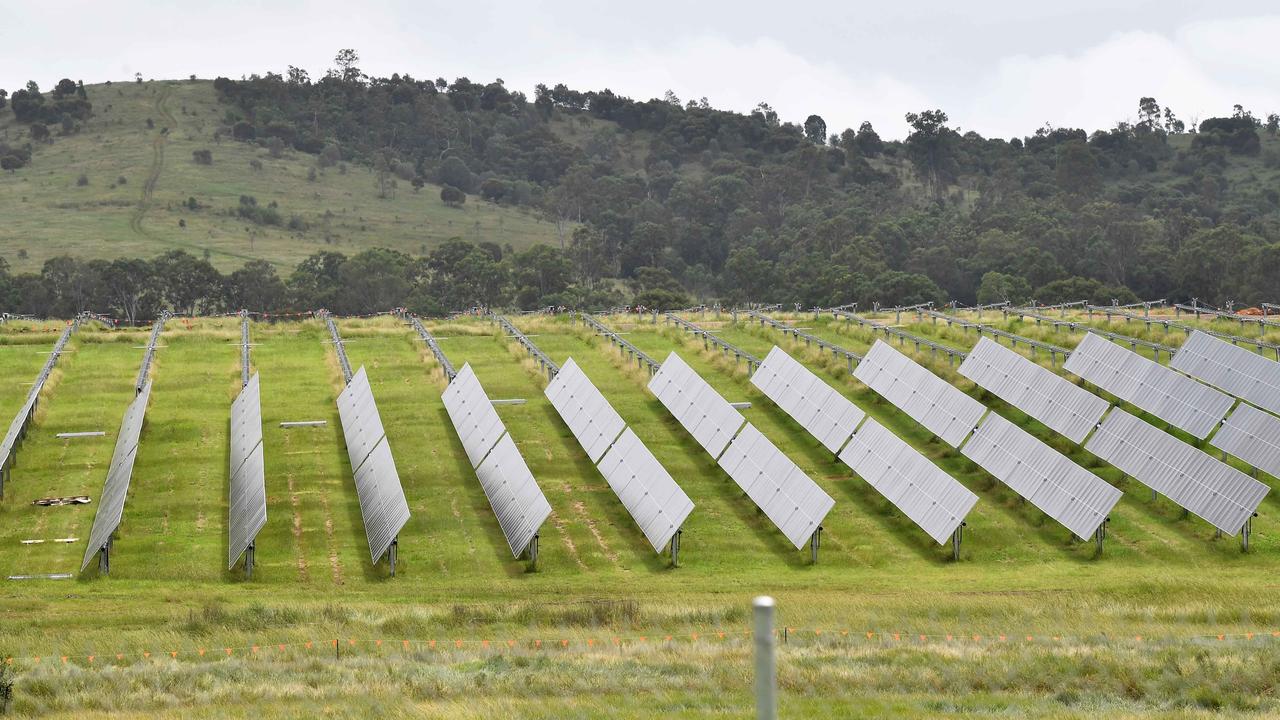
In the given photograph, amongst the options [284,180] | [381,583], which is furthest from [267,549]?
[284,180]

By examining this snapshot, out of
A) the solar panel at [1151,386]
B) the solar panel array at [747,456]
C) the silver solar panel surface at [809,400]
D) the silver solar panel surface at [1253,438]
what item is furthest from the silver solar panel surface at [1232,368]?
the solar panel array at [747,456]

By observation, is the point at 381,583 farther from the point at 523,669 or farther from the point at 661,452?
the point at 661,452

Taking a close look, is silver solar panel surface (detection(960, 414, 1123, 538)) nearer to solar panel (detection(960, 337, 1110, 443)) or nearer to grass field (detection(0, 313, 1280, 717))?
grass field (detection(0, 313, 1280, 717))

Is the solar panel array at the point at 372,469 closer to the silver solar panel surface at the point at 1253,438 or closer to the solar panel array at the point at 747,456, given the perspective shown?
the solar panel array at the point at 747,456

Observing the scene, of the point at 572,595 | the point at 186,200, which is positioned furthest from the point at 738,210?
the point at 572,595

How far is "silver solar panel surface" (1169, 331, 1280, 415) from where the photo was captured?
38.3 m

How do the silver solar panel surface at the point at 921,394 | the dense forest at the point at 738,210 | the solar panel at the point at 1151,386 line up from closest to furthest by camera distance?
1. the solar panel at the point at 1151,386
2. the silver solar panel surface at the point at 921,394
3. the dense forest at the point at 738,210

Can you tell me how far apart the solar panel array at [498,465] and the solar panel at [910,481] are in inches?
296

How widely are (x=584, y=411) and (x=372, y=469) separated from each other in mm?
7194

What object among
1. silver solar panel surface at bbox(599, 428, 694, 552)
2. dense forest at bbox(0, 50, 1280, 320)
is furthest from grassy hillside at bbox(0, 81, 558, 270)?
silver solar panel surface at bbox(599, 428, 694, 552)

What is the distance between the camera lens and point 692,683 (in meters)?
20.5

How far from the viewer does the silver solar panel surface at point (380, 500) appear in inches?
1139

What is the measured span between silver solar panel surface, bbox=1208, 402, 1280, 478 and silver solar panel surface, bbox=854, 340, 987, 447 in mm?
5480

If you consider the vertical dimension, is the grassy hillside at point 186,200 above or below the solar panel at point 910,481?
below
